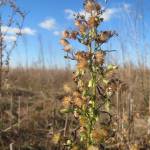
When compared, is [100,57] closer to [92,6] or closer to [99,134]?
[92,6]

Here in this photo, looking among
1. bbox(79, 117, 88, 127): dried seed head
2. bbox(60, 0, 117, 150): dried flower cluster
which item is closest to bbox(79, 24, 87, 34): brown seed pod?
bbox(60, 0, 117, 150): dried flower cluster

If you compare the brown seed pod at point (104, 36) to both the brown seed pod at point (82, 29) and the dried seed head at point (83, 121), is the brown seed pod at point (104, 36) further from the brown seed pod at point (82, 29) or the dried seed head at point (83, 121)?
the dried seed head at point (83, 121)

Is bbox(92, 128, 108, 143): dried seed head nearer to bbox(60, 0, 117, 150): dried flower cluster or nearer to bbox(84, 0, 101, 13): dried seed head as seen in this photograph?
bbox(60, 0, 117, 150): dried flower cluster

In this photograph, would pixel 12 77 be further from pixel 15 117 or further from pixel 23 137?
pixel 23 137

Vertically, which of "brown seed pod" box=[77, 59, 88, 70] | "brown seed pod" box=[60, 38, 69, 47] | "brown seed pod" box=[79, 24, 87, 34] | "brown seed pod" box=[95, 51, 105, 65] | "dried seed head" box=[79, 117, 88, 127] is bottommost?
"dried seed head" box=[79, 117, 88, 127]

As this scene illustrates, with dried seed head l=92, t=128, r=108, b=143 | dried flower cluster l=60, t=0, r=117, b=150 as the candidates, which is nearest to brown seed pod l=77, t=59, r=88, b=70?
dried flower cluster l=60, t=0, r=117, b=150

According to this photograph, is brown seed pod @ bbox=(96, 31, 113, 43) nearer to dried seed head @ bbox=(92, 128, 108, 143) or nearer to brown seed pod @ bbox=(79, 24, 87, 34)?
brown seed pod @ bbox=(79, 24, 87, 34)

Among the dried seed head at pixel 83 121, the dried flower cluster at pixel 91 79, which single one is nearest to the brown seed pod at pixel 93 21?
the dried flower cluster at pixel 91 79

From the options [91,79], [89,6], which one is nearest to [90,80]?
[91,79]

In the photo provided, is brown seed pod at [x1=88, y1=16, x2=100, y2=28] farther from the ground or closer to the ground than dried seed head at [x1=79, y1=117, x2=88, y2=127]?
farther from the ground
